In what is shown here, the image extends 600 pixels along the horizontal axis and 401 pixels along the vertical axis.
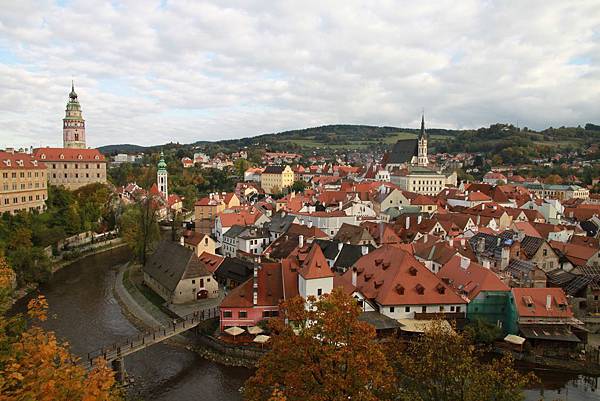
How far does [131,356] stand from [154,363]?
5.59ft

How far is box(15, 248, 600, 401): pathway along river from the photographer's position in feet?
74.4

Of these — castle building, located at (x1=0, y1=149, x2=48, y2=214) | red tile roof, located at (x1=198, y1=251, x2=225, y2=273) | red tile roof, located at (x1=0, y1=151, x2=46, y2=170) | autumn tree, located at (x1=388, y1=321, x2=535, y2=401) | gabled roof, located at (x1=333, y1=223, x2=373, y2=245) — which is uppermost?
red tile roof, located at (x1=0, y1=151, x2=46, y2=170)

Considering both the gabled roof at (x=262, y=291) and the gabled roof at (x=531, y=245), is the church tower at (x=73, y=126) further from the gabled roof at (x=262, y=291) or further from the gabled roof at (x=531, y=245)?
the gabled roof at (x=531, y=245)

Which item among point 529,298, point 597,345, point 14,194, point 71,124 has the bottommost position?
point 597,345

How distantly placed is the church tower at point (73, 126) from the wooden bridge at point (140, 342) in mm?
83575

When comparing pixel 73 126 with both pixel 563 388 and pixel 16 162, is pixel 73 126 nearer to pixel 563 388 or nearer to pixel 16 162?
pixel 16 162

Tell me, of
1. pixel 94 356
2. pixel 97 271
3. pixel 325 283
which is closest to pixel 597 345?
pixel 325 283

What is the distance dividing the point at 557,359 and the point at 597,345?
163 inches

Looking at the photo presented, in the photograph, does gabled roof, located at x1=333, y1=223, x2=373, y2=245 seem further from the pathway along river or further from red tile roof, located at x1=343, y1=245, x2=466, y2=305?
the pathway along river

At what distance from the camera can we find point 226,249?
4994cm

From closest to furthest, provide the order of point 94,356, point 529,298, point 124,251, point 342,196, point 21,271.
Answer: point 94,356 → point 529,298 → point 21,271 → point 124,251 → point 342,196

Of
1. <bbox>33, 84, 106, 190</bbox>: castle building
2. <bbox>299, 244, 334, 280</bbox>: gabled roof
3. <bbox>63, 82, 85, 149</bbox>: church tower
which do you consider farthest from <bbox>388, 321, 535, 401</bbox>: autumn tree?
<bbox>63, 82, 85, 149</bbox>: church tower

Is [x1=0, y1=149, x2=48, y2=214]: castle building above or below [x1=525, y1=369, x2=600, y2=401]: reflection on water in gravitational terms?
above

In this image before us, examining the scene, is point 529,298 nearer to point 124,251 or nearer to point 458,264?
point 458,264
